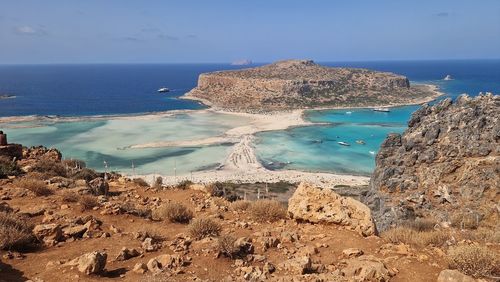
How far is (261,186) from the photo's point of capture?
4391cm

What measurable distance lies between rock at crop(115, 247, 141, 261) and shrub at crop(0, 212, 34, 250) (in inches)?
74.6

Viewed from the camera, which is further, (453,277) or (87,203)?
(87,203)

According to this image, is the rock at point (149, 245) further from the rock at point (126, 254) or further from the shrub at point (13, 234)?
the shrub at point (13, 234)

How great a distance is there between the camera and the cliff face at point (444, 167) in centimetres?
2059

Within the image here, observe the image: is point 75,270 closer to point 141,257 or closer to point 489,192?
point 141,257

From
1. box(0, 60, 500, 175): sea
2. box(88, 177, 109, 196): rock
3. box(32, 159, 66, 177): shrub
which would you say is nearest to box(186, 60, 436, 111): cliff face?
box(0, 60, 500, 175): sea

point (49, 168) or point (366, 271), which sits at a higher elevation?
point (366, 271)

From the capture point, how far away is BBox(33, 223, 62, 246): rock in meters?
8.06

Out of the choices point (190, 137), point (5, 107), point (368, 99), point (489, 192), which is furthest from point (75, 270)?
point (368, 99)

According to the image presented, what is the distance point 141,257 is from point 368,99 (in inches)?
4865

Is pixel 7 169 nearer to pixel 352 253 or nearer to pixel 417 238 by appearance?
pixel 352 253

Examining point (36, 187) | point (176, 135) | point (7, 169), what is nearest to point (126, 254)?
point (36, 187)

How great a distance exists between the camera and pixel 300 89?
401ft

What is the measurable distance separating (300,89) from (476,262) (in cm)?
11776
